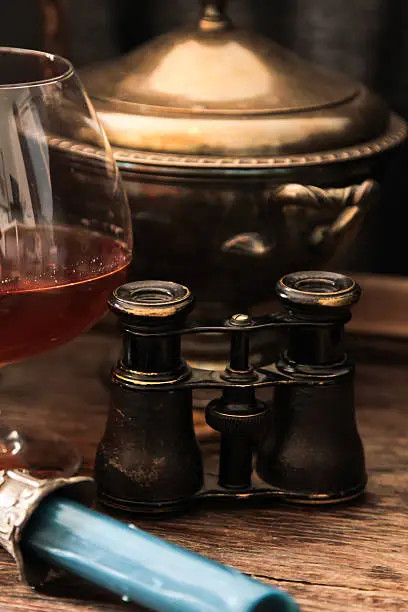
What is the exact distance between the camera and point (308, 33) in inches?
46.7

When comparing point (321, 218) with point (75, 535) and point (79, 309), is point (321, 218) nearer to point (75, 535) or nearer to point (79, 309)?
point (79, 309)


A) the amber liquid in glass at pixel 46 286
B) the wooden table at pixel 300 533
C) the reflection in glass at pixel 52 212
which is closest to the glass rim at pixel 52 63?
the reflection in glass at pixel 52 212

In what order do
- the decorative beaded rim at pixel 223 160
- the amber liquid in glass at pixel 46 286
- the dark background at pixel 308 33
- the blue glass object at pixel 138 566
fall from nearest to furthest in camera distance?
the blue glass object at pixel 138 566 → the amber liquid in glass at pixel 46 286 → the decorative beaded rim at pixel 223 160 → the dark background at pixel 308 33

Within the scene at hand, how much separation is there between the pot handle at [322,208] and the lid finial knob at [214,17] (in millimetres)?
176

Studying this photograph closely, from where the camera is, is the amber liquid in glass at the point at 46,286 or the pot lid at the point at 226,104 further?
the pot lid at the point at 226,104

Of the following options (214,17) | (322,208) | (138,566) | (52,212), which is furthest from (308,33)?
(138,566)

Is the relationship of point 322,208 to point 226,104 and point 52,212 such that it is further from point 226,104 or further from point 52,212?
point 52,212

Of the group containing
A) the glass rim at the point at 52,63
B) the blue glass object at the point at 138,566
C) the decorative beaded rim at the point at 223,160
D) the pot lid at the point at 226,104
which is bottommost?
the blue glass object at the point at 138,566

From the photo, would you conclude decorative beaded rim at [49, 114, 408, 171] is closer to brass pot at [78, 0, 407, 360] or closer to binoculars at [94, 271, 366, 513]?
brass pot at [78, 0, 407, 360]

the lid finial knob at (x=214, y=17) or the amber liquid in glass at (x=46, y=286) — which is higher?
the lid finial knob at (x=214, y=17)

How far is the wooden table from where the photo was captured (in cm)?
69

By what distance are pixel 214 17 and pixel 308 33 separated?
25 cm

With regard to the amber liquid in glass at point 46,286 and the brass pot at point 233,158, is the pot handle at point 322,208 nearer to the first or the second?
the brass pot at point 233,158

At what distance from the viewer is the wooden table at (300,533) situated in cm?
69
